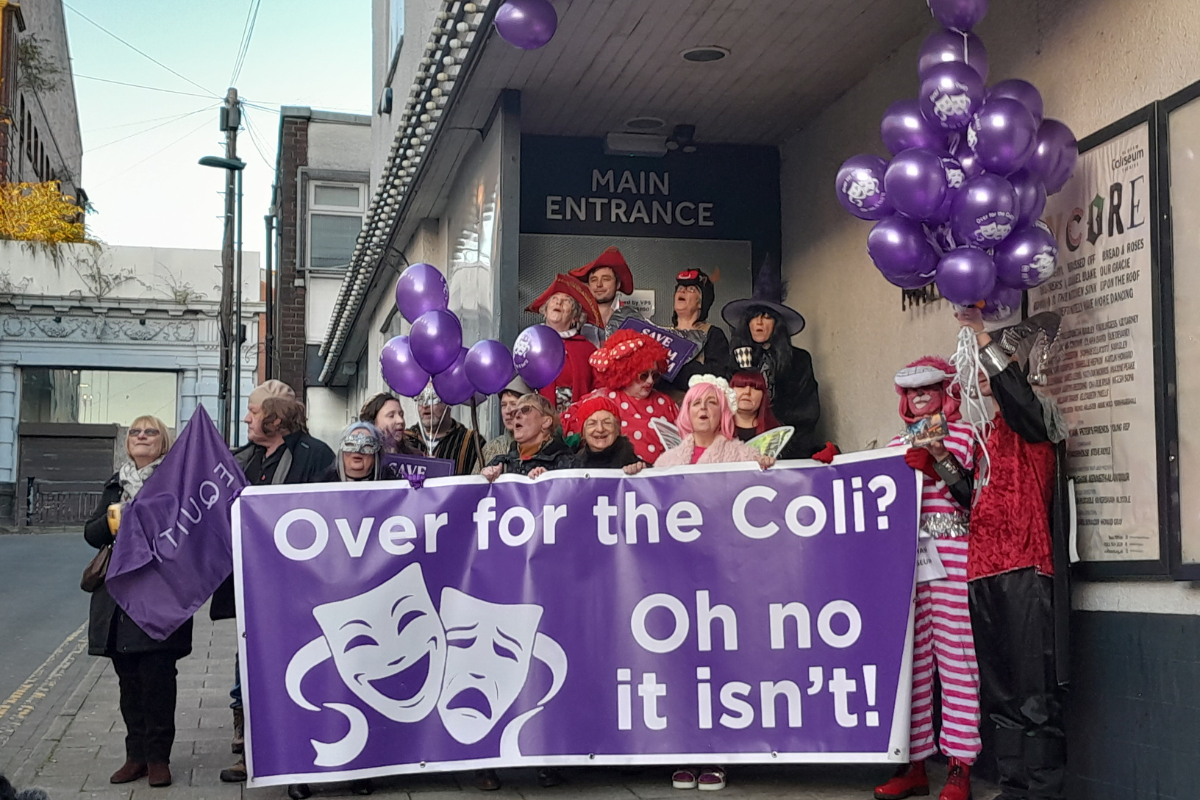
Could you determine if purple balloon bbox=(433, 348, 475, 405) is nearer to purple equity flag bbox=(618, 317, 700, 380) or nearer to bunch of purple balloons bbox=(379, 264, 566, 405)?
bunch of purple balloons bbox=(379, 264, 566, 405)

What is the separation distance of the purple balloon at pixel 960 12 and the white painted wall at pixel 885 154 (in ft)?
1.65

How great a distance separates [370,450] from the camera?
632 centimetres

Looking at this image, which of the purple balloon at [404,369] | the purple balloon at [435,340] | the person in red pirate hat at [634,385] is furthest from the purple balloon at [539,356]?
the purple balloon at [404,369]

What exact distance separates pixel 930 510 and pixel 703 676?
4.03ft

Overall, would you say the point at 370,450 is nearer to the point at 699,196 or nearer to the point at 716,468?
the point at 716,468

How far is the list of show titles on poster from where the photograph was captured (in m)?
5.18

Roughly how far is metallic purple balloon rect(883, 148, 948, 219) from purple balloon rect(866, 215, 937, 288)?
0.14 metres

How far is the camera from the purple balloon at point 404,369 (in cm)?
781

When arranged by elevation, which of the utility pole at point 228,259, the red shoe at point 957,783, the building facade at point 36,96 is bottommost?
the red shoe at point 957,783

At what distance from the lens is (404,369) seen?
7820 mm

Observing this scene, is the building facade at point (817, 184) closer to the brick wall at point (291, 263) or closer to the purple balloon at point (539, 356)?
the purple balloon at point (539, 356)

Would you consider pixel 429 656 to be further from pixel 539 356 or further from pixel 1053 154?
pixel 1053 154

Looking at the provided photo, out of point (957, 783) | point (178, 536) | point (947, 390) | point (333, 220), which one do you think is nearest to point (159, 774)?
point (178, 536)

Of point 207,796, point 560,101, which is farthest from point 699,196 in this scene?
point 207,796
